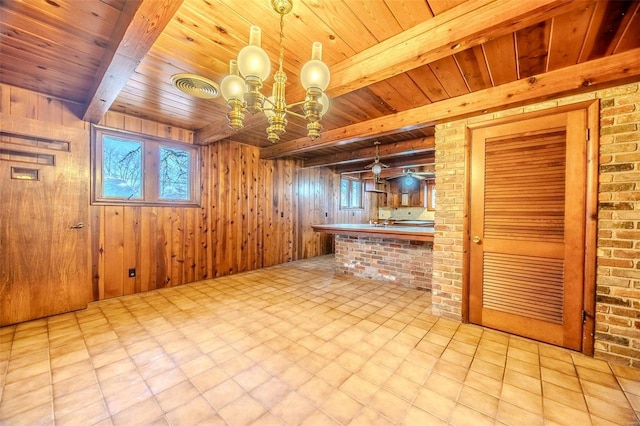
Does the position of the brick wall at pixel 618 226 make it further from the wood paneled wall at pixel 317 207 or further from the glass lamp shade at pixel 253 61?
the wood paneled wall at pixel 317 207

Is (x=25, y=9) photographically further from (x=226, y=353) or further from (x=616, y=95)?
(x=616, y=95)

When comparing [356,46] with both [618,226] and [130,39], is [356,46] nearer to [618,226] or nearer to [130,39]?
[130,39]

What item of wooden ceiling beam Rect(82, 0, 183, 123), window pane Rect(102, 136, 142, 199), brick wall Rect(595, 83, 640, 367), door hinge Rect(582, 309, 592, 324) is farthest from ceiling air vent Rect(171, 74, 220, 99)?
door hinge Rect(582, 309, 592, 324)

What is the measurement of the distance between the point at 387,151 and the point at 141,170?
4.05 meters

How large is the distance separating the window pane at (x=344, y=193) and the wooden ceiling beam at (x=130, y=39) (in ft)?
18.9

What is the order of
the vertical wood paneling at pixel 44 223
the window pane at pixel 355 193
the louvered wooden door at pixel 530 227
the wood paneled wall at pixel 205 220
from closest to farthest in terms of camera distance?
1. the louvered wooden door at pixel 530 227
2. the vertical wood paneling at pixel 44 223
3. the wood paneled wall at pixel 205 220
4. the window pane at pixel 355 193

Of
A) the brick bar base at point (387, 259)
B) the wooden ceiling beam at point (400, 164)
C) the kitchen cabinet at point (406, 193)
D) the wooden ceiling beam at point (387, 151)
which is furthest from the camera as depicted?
the kitchen cabinet at point (406, 193)

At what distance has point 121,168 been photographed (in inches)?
133

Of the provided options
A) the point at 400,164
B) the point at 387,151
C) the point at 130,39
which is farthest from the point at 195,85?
the point at 400,164

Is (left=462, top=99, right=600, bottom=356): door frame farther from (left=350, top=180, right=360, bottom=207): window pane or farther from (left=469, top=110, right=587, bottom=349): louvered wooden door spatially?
(left=350, top=180, right=360, bottom=207): window pane

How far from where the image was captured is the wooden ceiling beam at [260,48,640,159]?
181 cm

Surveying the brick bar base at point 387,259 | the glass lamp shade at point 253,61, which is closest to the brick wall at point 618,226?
the brick bar base at point 387,259

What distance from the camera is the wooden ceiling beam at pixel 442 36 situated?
51.3 inches

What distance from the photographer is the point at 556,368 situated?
1.88m
